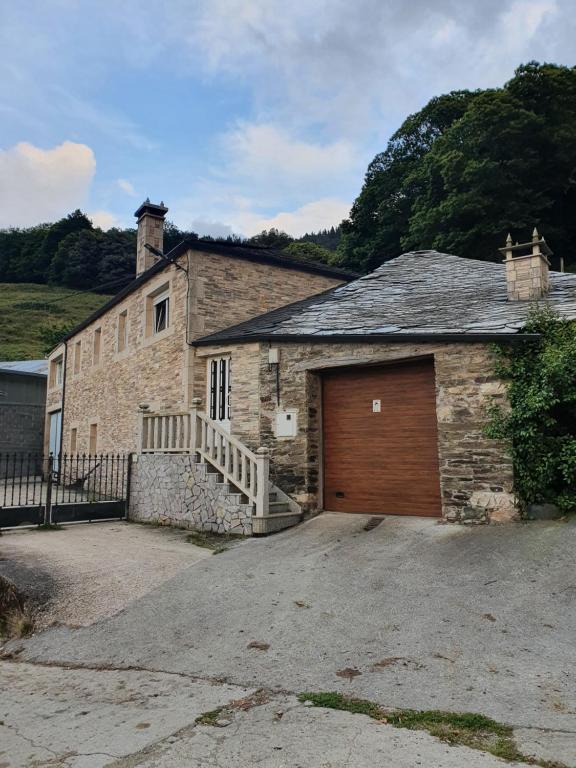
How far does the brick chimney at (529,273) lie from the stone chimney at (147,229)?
11.8 m

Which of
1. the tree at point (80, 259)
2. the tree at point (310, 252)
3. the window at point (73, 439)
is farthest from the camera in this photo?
the tree at point (80, 259)

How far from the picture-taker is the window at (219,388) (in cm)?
1105

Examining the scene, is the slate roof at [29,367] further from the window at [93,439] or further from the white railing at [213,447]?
the white railing at [213,447]

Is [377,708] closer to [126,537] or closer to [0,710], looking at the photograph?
[0,710]

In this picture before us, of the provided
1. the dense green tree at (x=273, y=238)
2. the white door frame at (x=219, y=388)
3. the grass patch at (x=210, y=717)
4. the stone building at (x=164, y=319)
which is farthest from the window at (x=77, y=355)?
the dense green tree at (x=273, y=238)

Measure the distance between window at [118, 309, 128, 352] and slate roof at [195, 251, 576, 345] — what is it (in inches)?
223

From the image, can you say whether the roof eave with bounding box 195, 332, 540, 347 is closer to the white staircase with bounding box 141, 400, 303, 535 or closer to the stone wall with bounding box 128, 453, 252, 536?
the white staircase with bounding box 141, 400, 303, 535

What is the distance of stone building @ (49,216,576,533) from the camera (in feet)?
26.3

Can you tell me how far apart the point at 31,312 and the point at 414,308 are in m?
50.1

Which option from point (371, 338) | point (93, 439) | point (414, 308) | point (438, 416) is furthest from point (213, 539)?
point (93, 439)

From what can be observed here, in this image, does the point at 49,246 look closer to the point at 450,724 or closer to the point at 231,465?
the point at 231,465

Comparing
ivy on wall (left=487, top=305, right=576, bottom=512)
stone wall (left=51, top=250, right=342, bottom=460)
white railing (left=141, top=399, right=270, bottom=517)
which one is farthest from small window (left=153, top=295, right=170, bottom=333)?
ivy on wall (left=487, top=305, right=576, bottom=512)

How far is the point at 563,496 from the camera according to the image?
720cm

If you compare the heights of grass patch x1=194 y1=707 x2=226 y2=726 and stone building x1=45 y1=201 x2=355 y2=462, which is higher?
stone building x1=45 y1=201 x2=355 y2=462
